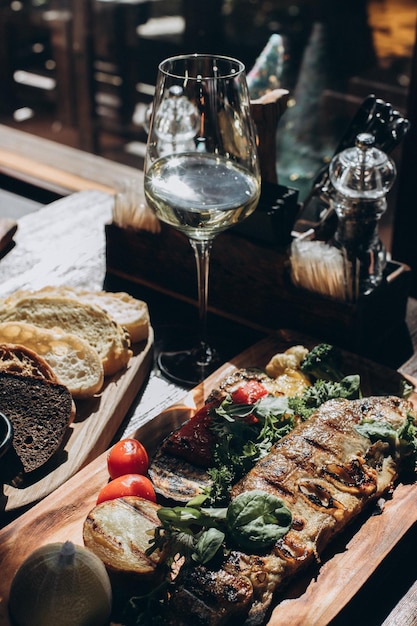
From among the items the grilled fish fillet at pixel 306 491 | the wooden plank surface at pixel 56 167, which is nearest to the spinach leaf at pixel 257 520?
the grilled fish fillet at pixel 306 491

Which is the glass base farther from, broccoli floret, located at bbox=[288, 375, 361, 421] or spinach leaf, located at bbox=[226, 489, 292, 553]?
spinach leaf, located at bbox=[226, 489, 292, 553]

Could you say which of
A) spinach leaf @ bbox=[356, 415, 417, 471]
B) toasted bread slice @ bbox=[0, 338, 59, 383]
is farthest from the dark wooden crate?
toasted bread slice @ bbox=[0, 338, 59, 383]

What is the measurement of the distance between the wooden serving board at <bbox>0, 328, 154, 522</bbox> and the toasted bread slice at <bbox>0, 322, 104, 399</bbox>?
0.13ft

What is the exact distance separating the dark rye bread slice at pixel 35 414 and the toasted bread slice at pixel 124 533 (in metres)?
0.22

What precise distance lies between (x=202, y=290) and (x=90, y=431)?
429mm

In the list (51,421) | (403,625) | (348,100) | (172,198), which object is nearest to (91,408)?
(51,421)

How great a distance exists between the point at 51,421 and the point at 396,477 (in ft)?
2.17

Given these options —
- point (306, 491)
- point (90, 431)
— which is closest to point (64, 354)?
point (90, 431)

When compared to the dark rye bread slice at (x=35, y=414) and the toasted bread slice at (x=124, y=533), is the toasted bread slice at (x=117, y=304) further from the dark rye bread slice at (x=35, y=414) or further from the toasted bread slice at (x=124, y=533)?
the toasted bread slice at (x=124, y=533)

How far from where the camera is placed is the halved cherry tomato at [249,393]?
161 centimetres

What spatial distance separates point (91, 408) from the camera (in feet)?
5.51

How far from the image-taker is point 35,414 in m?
1.56

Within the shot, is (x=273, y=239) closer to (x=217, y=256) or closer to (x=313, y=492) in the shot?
(x=217, y=256)

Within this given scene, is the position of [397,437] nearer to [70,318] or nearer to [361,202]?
[361,202]
